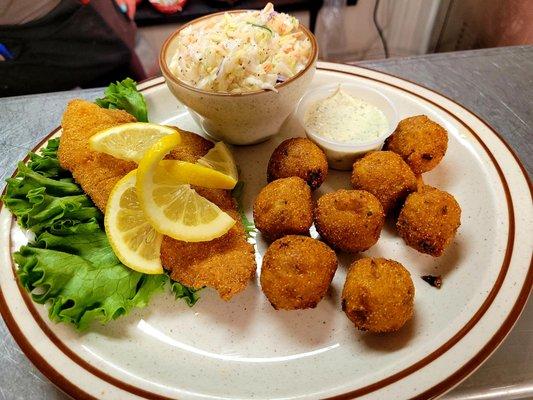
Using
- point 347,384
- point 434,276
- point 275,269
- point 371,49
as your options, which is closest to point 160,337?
point 275,269

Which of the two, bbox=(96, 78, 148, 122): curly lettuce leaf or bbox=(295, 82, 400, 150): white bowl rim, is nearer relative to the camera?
bbox=(295, 82, 400, 150): white bowl rim

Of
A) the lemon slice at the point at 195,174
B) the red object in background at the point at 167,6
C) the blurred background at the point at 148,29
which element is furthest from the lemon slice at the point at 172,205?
the red object in background at the point at 167,6

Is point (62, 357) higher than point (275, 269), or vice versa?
point (275, 269)

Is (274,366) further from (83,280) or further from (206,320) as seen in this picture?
(83,280)

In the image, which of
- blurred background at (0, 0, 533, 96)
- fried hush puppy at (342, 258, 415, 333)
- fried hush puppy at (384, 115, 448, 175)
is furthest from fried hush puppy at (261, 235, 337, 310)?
blurred background at (0, 0, 533, 96)

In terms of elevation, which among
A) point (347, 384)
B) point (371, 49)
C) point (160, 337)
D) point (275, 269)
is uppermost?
point (275, 269)

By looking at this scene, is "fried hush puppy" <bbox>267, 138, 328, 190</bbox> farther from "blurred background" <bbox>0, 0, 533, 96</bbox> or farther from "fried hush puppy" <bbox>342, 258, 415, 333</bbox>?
"blurred background" <bbox>0, 0, 533, 96</bbox>

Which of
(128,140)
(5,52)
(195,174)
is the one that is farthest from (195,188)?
(5,52)
